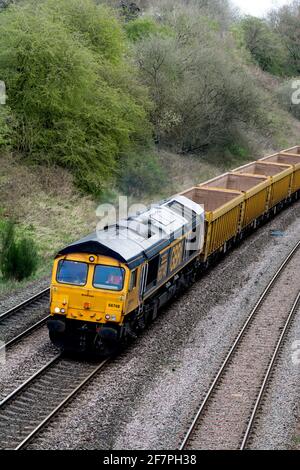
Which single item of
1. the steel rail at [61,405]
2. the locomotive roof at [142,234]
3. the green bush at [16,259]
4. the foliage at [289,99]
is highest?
the foliage at [289,99]

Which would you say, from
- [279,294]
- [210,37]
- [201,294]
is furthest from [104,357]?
[210,37]

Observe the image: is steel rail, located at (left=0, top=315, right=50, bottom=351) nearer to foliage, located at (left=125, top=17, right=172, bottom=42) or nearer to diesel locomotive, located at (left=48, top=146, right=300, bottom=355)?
diesel locomotive, located at (left=48, top=146, right=300, bottom=355)

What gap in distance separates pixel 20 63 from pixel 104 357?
1789 centimetres

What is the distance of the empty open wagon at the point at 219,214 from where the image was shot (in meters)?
23.4

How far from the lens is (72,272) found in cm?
1582

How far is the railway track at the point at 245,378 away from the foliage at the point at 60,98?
12.5m

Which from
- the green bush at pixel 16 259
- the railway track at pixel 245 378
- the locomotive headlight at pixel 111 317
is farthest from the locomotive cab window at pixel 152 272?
the green bush at pixel 16 259

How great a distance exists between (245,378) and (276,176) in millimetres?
18694

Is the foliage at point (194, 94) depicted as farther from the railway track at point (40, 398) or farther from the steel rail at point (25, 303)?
the railway track at point (40, 398)

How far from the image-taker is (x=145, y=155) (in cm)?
3734

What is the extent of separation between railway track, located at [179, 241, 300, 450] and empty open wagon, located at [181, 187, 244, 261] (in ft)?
8.34

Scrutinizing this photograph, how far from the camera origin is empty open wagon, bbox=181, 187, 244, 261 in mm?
23422

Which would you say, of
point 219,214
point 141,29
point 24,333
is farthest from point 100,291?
point 141,29

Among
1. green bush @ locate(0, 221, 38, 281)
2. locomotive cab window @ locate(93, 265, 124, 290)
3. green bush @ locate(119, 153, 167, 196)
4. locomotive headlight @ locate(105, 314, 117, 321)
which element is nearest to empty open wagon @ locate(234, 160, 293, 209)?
green bush @ locate(119, 153, 167, 196)
